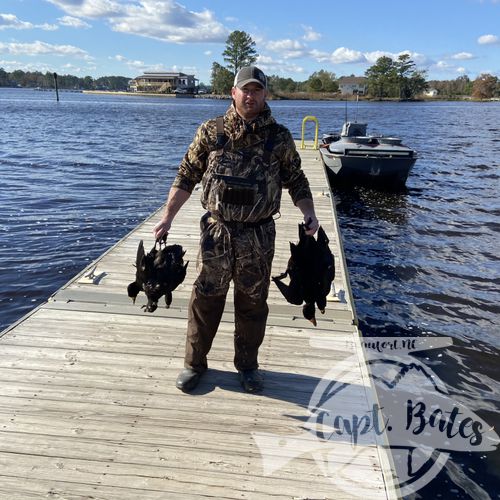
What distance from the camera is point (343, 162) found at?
47.0 ft

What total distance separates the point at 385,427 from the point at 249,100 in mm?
2606

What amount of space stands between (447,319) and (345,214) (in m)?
6.40

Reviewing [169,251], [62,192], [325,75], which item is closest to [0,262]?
[62,192]

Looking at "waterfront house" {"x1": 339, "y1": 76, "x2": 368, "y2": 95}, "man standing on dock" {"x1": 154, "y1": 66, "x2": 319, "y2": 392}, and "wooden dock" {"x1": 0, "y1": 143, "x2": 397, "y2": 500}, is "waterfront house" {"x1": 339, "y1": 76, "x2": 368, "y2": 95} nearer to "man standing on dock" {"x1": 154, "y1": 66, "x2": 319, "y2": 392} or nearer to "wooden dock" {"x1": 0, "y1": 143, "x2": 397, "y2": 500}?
"wooden dock" {"x1": 0, "y1": 143, "x2": 397, "y2": 500}

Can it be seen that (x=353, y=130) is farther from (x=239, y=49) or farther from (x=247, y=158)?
(x=239, y=49)

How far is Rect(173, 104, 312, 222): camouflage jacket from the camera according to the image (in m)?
3.19

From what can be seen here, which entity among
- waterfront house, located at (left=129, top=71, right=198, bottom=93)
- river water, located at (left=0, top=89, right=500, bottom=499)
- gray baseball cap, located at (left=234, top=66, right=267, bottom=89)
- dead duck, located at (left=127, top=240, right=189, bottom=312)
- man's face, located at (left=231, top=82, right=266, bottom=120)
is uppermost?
waterfront house, located at (left=129, top=71, right=198, bottom=93)

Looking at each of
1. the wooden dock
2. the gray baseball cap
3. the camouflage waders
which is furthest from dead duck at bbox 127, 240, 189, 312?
the gray baseball cap

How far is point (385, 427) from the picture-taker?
11.6ft

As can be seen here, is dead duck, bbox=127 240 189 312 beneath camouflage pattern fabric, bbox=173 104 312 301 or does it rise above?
beneath

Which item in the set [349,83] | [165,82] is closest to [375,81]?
[349,83]

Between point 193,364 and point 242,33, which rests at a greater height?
point 242,33

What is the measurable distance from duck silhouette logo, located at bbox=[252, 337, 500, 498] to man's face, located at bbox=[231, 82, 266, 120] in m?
2.22

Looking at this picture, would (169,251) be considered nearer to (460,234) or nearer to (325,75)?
(460,234)
